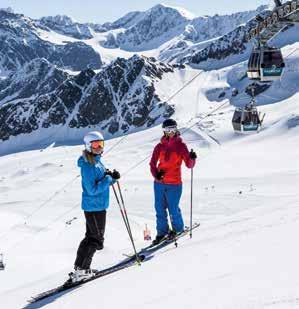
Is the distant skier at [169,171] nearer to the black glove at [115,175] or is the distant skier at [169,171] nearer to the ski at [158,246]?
the ski at [158,246]

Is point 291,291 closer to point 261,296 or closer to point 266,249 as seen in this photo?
point 261,296

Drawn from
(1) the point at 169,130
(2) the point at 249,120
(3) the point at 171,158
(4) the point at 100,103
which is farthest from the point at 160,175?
(4) the point at 100,103

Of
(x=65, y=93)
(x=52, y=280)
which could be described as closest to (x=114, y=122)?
(x=65, y=93)

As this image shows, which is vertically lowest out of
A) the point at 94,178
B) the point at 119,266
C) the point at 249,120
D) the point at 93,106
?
the point at 93,106

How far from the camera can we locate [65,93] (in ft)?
547

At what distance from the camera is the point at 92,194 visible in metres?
7.81

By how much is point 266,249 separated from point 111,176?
2.35m

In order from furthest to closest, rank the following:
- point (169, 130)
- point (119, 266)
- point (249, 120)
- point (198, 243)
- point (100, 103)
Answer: point (100, 103), point (249, 120), point (169, 130), point (119, 266), point (198, 243)

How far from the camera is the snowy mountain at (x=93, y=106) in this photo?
A: 488ft

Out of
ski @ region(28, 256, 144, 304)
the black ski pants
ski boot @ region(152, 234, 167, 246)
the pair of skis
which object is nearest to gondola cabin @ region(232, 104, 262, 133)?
the pair of skis

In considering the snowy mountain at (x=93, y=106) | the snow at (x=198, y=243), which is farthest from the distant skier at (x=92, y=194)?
the snowy mountain at (x=93, y=106)

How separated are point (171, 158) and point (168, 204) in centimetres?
85

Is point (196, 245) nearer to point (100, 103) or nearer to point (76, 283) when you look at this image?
point (76, 283)

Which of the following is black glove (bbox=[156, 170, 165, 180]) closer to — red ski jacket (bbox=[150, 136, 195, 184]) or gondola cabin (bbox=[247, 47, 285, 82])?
red ski jacket (bbox=[150, 136, 195, 184])
